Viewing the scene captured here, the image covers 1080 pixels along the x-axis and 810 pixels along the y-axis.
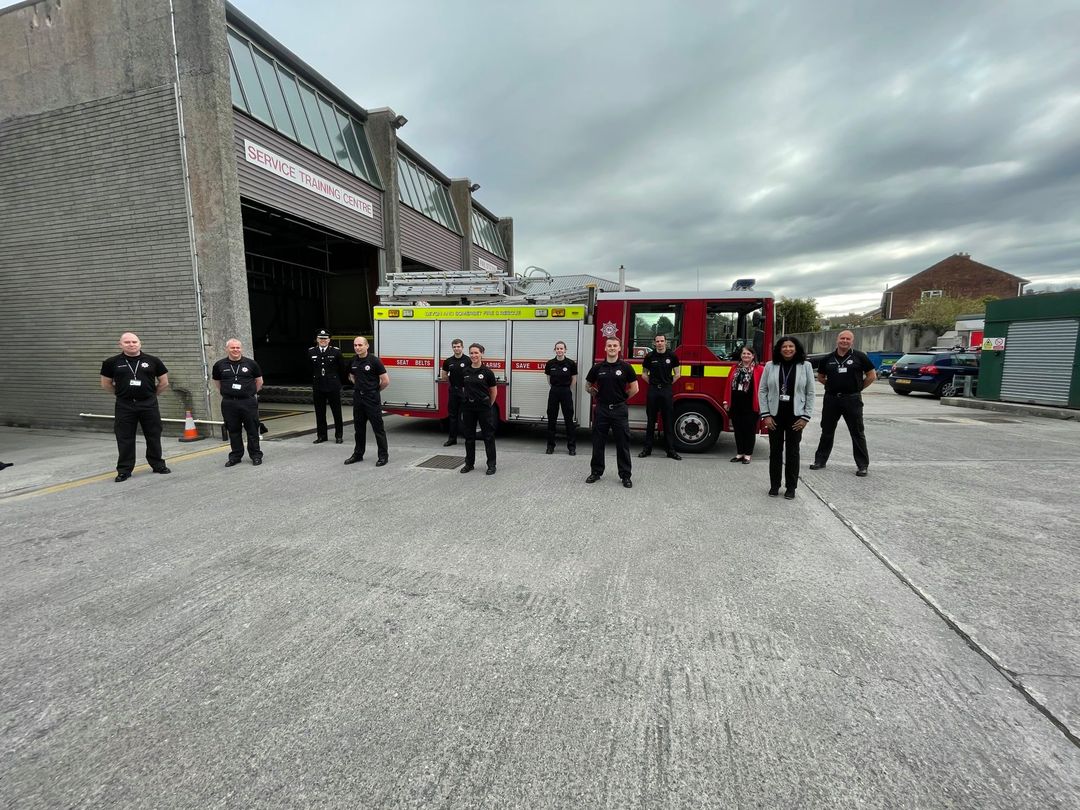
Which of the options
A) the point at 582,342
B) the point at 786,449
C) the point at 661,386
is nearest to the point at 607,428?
the point at 661,386

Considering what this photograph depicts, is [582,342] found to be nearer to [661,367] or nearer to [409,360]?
[661,367]

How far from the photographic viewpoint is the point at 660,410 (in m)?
7.14

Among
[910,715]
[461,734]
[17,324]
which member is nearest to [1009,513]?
[910,715]

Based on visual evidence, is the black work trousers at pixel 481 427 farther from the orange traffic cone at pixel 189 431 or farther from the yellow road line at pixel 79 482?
the orange traffic cone at pixel 189 431

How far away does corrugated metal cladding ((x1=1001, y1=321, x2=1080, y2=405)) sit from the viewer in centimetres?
1147

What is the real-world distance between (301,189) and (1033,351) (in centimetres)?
1820

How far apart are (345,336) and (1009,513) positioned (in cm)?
1704

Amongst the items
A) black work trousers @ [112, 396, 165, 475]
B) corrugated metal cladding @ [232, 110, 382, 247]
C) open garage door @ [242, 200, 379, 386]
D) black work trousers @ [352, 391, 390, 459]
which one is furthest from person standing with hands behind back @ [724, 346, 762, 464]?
open garage door @ [242, 200, 379, 386]

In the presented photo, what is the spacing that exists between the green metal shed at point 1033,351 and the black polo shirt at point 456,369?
46.1 ft

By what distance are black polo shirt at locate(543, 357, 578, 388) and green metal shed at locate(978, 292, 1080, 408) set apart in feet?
41.1

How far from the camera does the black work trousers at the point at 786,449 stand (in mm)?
5078

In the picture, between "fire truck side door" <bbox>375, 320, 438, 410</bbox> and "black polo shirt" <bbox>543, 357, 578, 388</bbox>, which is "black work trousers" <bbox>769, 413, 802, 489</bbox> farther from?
"fire truck side door" <bbox>375, 320, 438, 410</bbox>

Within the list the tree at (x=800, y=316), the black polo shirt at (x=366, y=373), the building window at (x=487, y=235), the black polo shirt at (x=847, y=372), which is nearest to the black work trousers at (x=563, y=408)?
the black polo shirt at (x=366, y=373)

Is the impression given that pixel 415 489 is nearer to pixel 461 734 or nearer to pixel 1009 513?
pixel 461 734
